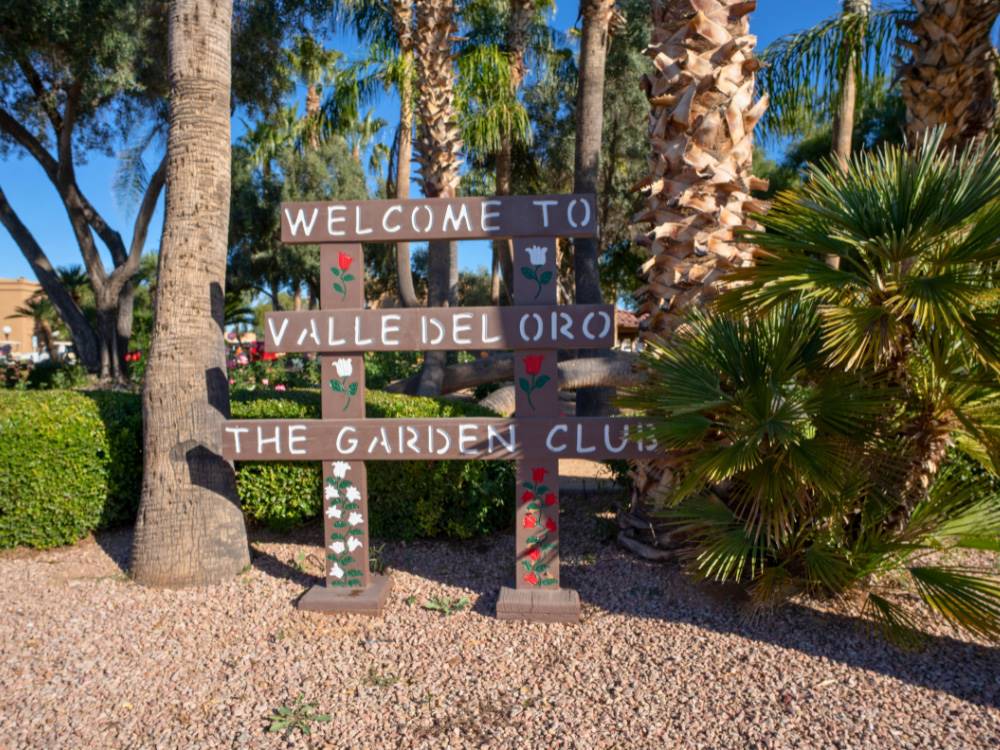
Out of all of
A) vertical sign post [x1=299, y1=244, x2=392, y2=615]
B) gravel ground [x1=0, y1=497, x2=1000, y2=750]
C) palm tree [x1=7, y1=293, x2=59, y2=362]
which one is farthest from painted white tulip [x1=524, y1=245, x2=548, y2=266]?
palm tree [x1=7, y1=293, x2=59, y2=362]

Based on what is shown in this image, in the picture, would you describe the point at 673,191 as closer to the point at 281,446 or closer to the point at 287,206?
the point at 287,206

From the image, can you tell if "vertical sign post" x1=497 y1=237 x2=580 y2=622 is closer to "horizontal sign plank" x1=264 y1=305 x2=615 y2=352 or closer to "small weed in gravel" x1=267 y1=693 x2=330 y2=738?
"horizontal sign plank" x1=264 y1=305 x2=615 y2=352

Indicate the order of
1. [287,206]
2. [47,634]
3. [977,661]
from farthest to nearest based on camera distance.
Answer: [287,206] < [47,634] < [977,661]

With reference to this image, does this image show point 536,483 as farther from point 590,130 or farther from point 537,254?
point 590,130

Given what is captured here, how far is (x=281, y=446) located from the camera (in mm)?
3945

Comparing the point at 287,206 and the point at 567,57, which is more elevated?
the point at 567,57

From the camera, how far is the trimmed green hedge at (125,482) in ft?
15.7

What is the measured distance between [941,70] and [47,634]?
7762 mm

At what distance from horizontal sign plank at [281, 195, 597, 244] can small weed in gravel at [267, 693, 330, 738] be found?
2.42 m

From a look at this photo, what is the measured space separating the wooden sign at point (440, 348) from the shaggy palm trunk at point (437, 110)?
4.97m

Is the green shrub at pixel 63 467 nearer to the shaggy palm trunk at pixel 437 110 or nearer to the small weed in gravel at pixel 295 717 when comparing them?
the small weed in gravel at pixel 295 717

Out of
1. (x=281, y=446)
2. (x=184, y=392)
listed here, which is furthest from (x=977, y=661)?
(x=184, y=392)

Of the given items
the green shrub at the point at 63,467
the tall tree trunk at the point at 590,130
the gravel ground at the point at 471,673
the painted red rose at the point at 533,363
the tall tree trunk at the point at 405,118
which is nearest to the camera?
the gravel ground at the point at 471,673

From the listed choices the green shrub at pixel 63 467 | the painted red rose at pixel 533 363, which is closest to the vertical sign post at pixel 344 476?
the painted red rose at pixel 533 363
